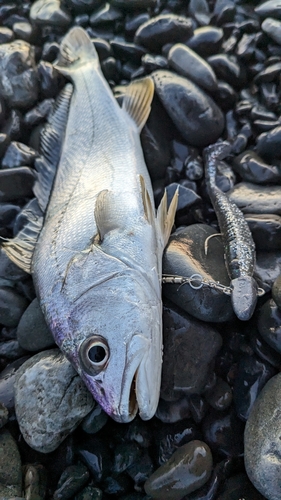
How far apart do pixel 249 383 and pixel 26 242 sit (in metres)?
2.15

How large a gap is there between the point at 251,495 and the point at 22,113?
4.03 m

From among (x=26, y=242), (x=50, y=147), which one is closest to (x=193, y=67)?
(x=50, y=147)

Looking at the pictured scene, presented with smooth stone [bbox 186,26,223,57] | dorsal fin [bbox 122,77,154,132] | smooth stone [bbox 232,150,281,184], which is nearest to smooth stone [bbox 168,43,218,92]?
smooth stone [bbox 186,26,223,57]

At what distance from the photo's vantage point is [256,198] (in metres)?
3.17

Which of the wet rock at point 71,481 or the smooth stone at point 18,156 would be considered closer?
the wet rock at point 71,481

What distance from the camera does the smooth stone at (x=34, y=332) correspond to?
9.89 ft

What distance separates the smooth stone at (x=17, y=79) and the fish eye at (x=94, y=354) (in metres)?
2.86

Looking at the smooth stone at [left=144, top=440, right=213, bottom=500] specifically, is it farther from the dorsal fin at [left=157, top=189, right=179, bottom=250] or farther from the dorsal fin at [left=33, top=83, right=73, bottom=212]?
the dorsal fin at [left=33, top=83, right=73, bottom=212]

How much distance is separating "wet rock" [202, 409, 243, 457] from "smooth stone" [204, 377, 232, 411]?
70 millimetres

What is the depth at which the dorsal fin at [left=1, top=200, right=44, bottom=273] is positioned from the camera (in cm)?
311

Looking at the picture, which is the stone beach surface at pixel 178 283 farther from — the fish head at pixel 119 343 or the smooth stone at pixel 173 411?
the fish head at pixel 119 343

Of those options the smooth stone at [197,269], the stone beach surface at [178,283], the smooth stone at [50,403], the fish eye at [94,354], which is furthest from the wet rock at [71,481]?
the smooth stone at [197,269]

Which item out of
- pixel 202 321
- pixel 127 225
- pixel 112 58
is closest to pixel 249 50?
pixel 112 58

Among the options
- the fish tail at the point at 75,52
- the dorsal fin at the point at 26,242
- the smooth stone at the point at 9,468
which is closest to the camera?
the smooth stone at the point at 9,468
